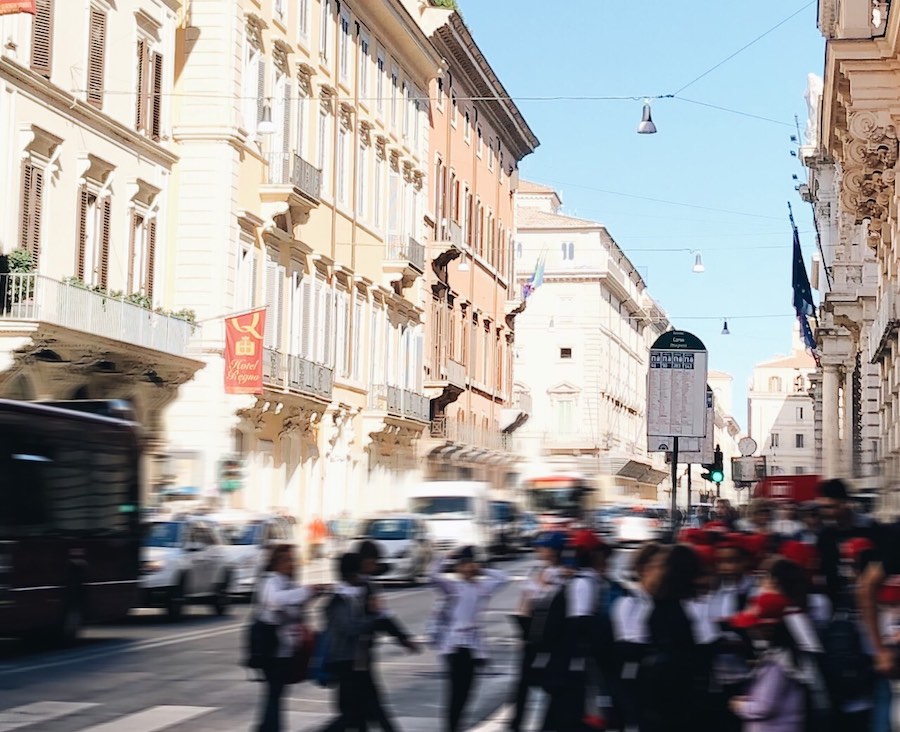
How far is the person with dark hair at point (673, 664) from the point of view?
8.88 meters

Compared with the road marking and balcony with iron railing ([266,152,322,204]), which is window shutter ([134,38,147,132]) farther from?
the road marking

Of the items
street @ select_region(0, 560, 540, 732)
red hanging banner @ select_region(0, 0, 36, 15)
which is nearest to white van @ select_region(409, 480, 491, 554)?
street @ select_region(0, 560, 540, 732)

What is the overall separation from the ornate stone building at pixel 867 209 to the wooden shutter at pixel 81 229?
14.6 metres

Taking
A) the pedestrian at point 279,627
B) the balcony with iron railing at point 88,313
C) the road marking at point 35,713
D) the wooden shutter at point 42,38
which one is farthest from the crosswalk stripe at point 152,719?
the wooden shutter at point 42,38

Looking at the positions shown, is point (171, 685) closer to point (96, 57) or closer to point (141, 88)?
point (96, 57)

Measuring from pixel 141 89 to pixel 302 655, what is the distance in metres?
27.4

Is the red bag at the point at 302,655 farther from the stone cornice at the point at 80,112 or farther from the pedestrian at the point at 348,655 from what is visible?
the stone cornice at the point at 80,112

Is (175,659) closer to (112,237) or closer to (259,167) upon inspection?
(112,237)

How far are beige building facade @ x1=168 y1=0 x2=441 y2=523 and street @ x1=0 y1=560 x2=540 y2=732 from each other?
1645 cm

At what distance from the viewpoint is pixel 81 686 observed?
53.3 feet

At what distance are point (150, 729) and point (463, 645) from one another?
2.76 metres

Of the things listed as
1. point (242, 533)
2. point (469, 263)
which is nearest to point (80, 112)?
point (242, 533)

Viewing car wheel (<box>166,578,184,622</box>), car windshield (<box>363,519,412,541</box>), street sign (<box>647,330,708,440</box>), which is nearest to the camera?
street sign (<box>647,330,708,440</box>)

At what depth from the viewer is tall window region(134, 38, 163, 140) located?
121 ft
